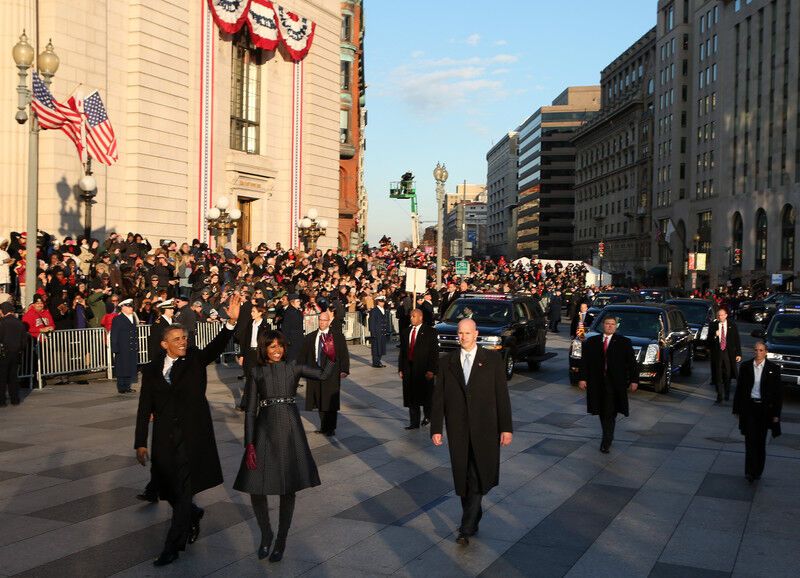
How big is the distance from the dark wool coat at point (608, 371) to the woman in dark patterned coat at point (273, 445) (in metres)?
5.80

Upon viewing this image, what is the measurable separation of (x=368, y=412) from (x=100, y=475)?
19.3 ft

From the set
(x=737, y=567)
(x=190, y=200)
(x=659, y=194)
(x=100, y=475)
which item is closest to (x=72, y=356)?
(x=100, y=475)

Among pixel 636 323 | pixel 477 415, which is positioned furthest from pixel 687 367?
pixel 477 415

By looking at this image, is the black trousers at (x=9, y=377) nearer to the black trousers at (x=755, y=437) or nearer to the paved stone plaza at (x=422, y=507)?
the paved stone plaza at (x=422, y=507)

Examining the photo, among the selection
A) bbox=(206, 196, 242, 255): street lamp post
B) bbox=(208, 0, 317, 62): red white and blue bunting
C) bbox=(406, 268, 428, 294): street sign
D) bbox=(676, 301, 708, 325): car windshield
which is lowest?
bbox=(676, 301, 708, 325): car windshield

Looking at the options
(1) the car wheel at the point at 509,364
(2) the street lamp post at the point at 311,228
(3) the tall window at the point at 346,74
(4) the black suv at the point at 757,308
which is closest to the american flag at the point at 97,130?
(1) the car wheel at the point at 509,364

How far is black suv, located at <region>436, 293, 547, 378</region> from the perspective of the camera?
19.9 m

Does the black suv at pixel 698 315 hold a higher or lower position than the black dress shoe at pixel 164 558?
higher

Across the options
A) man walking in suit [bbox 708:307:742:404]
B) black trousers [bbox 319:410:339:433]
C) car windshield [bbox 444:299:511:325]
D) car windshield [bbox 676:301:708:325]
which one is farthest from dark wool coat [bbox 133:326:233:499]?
car windshield [bbox 676:301:708:325]

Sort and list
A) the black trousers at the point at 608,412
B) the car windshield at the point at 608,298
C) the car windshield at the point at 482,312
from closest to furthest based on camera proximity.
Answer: the black trousers at the point at 608,412 < the car windshield at the point at 482,312 < the car windshield at the point at 608,298

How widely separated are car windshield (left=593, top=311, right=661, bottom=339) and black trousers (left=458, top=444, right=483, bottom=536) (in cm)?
1229

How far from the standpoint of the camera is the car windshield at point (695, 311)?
26.0 metres

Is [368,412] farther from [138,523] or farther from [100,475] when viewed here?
[138,523]

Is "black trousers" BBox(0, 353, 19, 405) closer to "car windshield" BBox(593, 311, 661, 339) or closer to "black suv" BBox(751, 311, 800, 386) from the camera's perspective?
"car windshield" BBox(593, 311, 661, 339)
